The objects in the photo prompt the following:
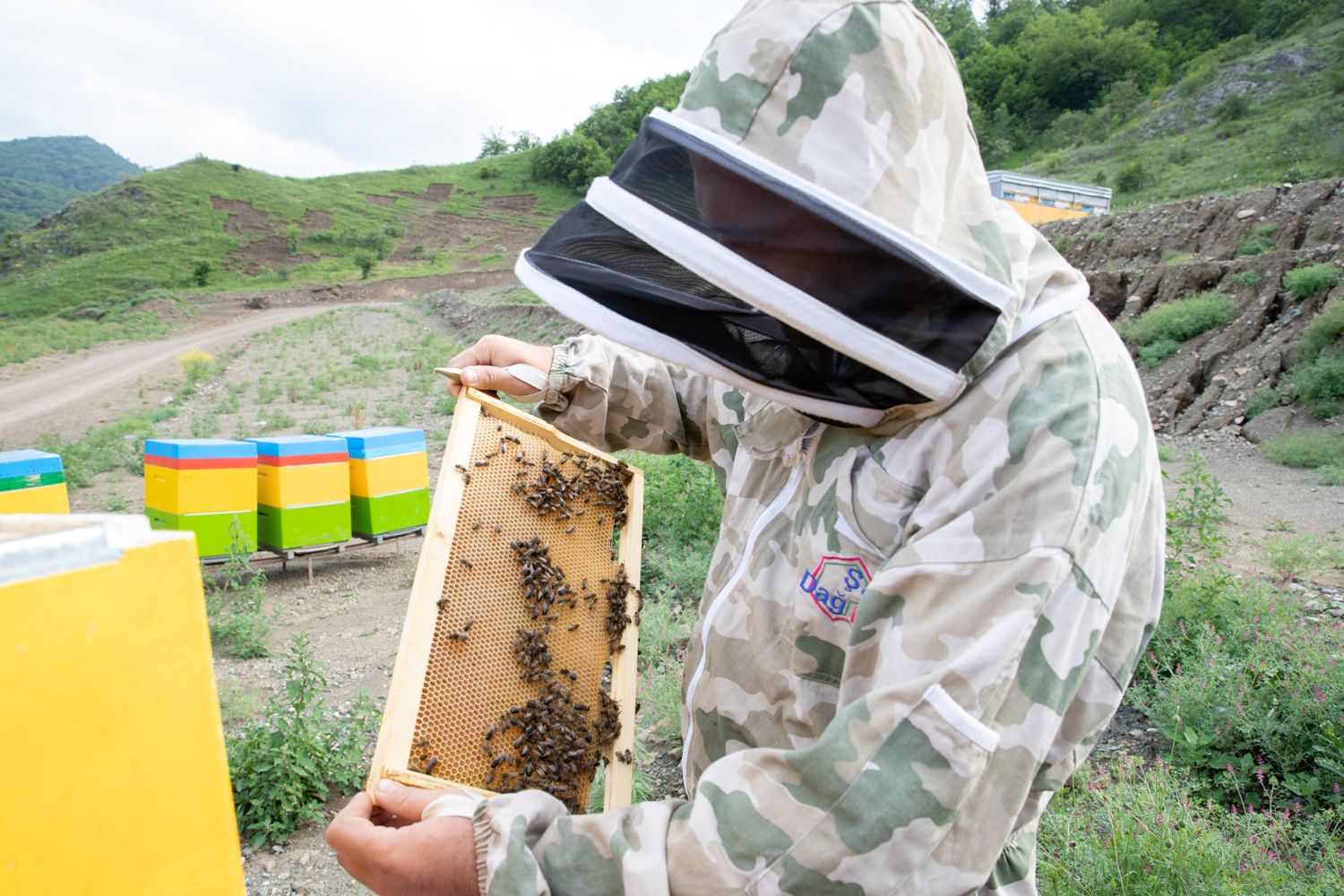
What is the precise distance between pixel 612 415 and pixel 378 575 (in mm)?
5655

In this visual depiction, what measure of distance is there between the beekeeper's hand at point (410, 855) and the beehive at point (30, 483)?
4.89 metres

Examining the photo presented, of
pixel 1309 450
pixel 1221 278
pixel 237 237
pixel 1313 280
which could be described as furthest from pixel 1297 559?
pixel 237 237

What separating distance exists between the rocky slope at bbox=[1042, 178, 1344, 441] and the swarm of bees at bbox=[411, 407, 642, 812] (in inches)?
413

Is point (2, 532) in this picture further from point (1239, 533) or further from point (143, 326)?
point (143, 326)

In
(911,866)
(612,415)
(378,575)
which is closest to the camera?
(911,866)

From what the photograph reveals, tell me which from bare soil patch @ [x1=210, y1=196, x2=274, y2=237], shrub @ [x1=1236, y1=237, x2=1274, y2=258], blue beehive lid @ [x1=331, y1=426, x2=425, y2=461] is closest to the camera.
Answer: blue beehive lid @ [x1=331, y1=426, x2=425, y2=461]

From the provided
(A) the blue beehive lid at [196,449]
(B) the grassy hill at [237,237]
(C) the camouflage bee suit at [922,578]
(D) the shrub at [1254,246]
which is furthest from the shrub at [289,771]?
(B) the grassy hill at [237,237]

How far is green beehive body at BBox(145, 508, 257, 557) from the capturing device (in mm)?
5805

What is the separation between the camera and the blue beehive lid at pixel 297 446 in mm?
6000

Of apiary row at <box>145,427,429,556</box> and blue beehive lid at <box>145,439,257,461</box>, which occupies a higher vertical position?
blue beehive lid at <box>145,439,257,461</box>

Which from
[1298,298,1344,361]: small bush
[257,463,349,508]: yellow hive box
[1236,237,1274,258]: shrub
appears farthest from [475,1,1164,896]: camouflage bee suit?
[1236,237,1274,258]: shrub

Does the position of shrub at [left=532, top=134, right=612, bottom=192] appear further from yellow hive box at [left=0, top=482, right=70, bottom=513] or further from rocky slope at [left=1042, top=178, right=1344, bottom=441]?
yellow hive box at [left=0, top=482, right=70, bottom=513]

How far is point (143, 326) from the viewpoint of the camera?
32.6 meters

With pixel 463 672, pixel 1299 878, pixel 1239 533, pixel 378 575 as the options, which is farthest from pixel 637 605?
pixel 1239 533
